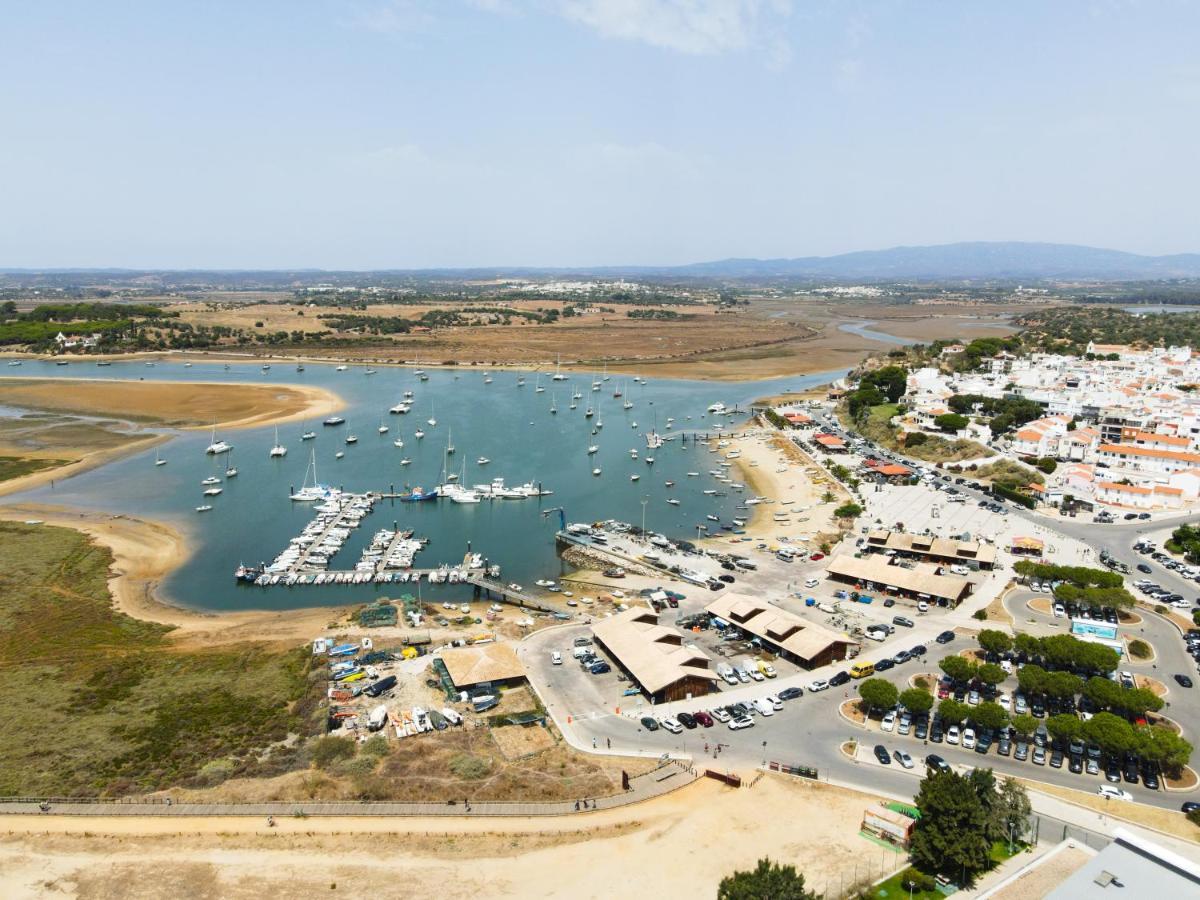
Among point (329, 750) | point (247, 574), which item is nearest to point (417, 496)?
point (247, 574)

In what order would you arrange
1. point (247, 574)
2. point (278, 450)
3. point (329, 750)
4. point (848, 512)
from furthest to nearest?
1. point (278, 450)
2. point (848, 512)
3. point (247, 574)
4. point (329, 750)

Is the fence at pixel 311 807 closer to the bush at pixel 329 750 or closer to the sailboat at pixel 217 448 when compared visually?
the bush at pixel 329 750

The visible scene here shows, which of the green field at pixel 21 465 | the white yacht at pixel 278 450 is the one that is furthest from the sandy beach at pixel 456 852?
the green field at pixel 21 465

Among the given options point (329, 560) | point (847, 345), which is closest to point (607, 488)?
point (329, 560)

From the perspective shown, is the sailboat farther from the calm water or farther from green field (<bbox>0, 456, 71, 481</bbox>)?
green field (<bbox>0, 456, 71, 481</bbox>)

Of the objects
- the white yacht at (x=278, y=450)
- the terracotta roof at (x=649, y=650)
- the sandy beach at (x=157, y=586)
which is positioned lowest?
the sandy beach at (x=157, y=586)

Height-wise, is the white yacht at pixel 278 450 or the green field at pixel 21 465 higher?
the green field at pixel 21 465

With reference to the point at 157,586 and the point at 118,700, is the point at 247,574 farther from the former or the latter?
the point at 118,700
